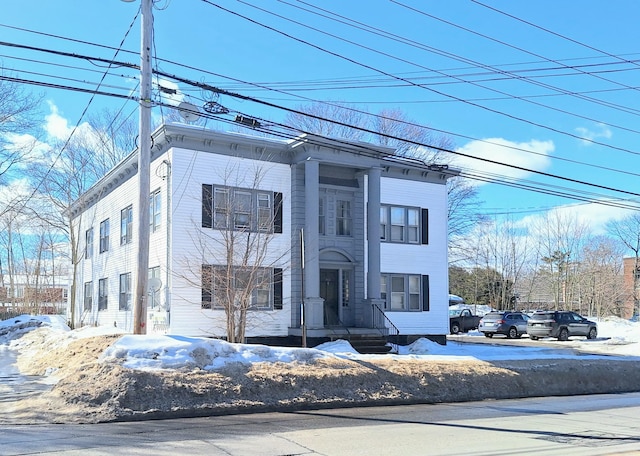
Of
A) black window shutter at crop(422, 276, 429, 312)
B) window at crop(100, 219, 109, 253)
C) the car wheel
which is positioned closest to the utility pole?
black window shutter at crop(422, 276, 429, 312)

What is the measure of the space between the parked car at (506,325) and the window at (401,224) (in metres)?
12.4

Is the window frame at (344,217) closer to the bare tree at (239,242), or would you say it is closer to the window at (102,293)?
the bare tree at (239,242)

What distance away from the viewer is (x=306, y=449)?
27.3 ft

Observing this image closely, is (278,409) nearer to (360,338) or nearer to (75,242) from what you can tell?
(360,338)

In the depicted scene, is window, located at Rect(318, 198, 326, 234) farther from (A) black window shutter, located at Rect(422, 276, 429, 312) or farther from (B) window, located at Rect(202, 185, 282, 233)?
(A) black window shutter, located at Rect(422, 276, 429, 312)

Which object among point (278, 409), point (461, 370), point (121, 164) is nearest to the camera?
point (278, 409)

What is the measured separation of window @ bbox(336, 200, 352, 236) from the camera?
23.8 meters

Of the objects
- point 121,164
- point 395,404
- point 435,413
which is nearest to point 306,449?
point 435,413

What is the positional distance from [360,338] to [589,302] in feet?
148

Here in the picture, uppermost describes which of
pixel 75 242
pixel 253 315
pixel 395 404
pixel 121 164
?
pixel 121 164

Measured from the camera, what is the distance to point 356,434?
9578 mm

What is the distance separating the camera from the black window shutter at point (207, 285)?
2011 centimetres

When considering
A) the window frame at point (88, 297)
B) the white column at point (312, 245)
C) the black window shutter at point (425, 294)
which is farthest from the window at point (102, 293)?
the black window shutter at point (425, 294)

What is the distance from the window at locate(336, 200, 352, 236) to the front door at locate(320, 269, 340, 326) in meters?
1.56
